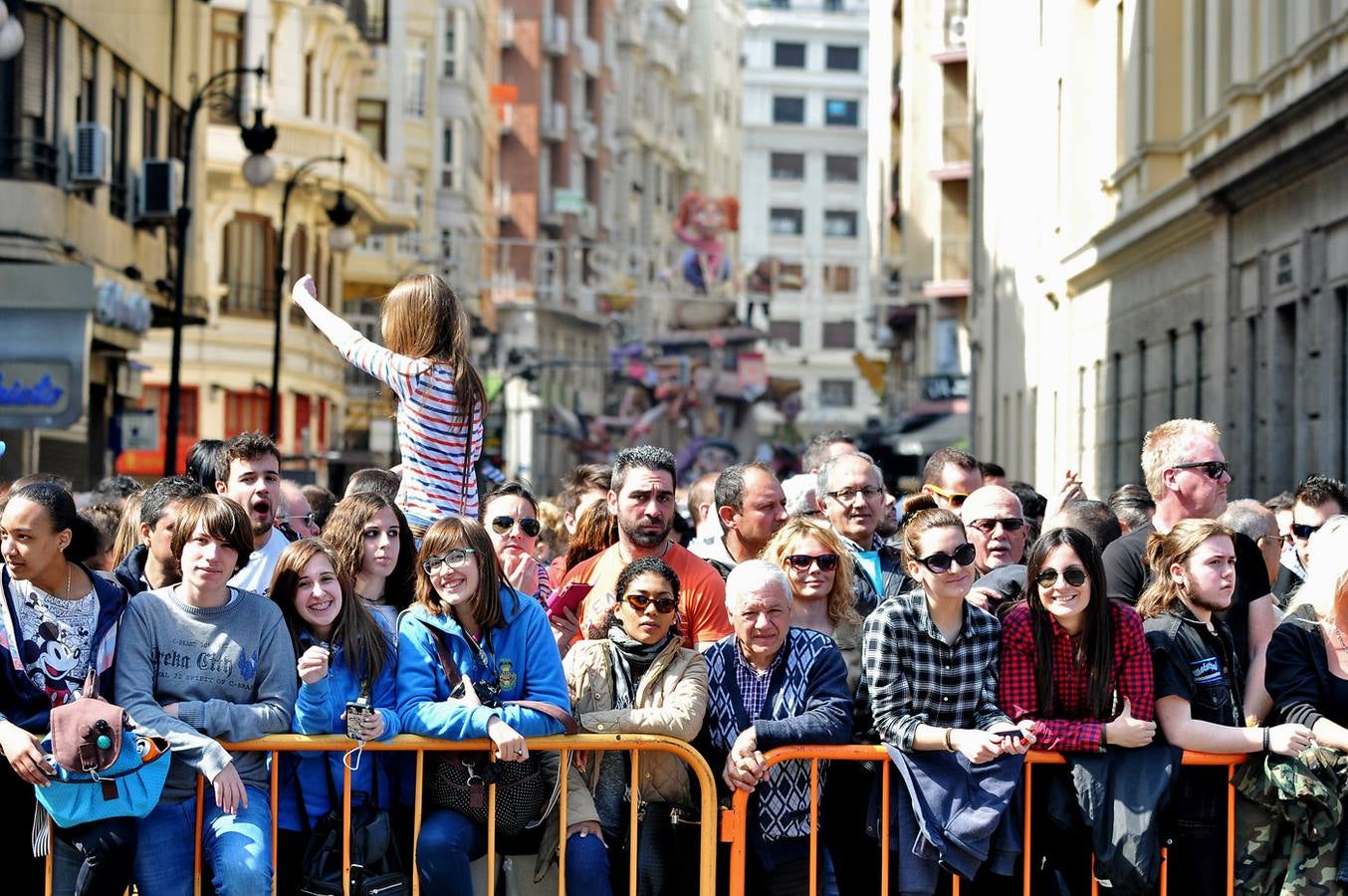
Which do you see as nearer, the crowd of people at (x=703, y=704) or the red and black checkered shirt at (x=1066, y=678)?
the crowd of people at (x=703, y=704)

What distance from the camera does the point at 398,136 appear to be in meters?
60.7

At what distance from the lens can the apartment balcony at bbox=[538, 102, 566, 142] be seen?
9200cm

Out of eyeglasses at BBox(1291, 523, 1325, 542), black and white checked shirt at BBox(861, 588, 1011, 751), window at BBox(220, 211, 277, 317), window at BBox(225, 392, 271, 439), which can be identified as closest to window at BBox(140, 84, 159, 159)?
window at BBox(220, 211, 277, 317)

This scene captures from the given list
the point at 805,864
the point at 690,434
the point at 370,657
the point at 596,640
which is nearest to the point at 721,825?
the point at 805,864

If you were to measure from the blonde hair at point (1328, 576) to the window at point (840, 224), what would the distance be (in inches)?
4988

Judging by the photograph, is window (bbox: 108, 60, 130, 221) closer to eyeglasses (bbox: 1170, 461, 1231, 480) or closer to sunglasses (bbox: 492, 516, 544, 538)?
sunglasses (bbox: 492, 516, 544, 538)

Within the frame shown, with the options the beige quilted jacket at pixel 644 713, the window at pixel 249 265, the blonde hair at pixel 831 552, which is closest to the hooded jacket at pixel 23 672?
the beige quilted jacket at pixel 644 713

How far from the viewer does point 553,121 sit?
92.8 meters

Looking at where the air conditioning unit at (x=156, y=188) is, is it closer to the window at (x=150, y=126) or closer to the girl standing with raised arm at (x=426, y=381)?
the window at (x=150, y=126)

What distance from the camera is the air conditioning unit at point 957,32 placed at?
2076 inches

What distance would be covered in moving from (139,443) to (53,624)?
2412cm

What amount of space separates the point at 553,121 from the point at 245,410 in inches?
1819

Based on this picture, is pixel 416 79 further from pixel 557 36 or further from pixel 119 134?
pixel 119 134

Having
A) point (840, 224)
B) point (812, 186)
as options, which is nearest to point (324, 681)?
point (840, 224)
